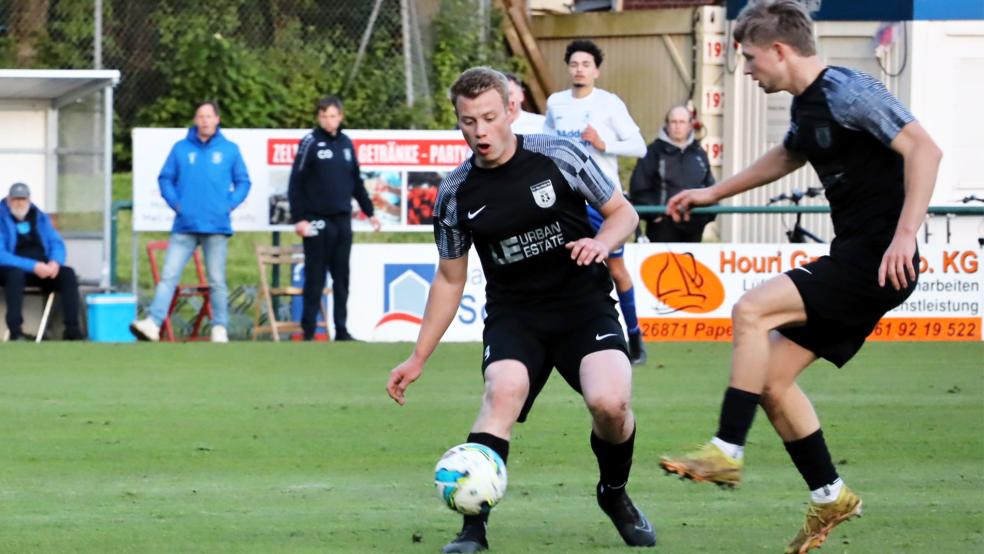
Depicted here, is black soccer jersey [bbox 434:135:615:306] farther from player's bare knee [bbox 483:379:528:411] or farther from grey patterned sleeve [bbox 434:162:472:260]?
player's bare knee [bbox 483:379:528:411]

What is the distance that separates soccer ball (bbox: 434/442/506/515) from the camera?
19.1 ft

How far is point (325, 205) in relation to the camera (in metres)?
15.9

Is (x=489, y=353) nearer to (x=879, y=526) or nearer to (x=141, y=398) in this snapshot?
(x=879, y=526)

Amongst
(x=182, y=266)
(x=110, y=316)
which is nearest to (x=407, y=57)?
(x=182, y=266)

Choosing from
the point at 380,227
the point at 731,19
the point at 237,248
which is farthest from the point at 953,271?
the point at 237,248

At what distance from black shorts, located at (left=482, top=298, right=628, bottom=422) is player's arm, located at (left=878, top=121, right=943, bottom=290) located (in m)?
1.08

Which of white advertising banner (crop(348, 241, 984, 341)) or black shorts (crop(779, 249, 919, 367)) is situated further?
white advertising banner (crop(348, 241, 984, 341))

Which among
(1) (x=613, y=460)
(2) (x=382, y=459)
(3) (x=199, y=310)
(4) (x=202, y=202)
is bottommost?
(2) (x=382, y=459)

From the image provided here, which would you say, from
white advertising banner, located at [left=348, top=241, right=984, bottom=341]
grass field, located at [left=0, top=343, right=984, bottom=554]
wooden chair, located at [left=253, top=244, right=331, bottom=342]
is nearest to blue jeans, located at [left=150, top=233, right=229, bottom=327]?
wooden chair, located at [left=253, top=244, right=331, bottom=342]

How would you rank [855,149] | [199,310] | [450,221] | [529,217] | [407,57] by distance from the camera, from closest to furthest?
[855,149], [529,217], [450,221], [199,310], [407,57]

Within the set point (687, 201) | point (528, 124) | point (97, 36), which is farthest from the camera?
point (97, 36)

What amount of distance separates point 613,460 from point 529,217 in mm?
978

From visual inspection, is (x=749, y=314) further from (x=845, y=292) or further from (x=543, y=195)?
(x=543, y=195)

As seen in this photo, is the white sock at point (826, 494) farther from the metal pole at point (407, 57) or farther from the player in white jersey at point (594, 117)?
the metal pole at point (407, 57)
